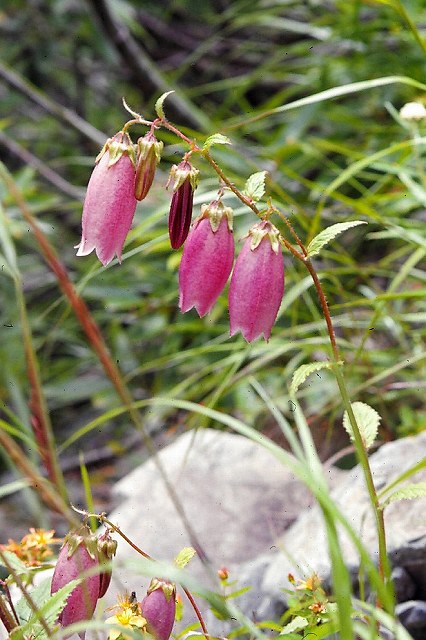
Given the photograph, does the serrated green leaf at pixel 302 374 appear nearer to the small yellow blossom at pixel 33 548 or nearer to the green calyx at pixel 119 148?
the green calyx at pixel 119 148

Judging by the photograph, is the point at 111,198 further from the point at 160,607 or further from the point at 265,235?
the point at 160,607

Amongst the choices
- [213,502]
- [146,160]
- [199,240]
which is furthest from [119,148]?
[213,502]

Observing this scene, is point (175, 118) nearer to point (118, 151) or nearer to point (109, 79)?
point (109, 79)

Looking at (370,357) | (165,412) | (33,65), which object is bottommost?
(165,412)

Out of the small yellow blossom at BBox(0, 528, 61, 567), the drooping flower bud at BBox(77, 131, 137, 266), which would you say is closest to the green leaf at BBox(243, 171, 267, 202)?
the drooping flower bud at BBox(77, 131, 137, 266)

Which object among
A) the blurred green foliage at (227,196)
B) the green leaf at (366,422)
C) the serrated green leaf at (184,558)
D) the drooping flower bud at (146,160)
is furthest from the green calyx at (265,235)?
the blurred green foliage at (227,196)

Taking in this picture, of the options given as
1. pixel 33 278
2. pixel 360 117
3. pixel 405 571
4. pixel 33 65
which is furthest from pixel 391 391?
pixel 33 65

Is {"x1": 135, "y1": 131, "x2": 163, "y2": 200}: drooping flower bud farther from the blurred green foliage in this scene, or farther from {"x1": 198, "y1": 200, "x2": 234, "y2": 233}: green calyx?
the blurred green foliage
